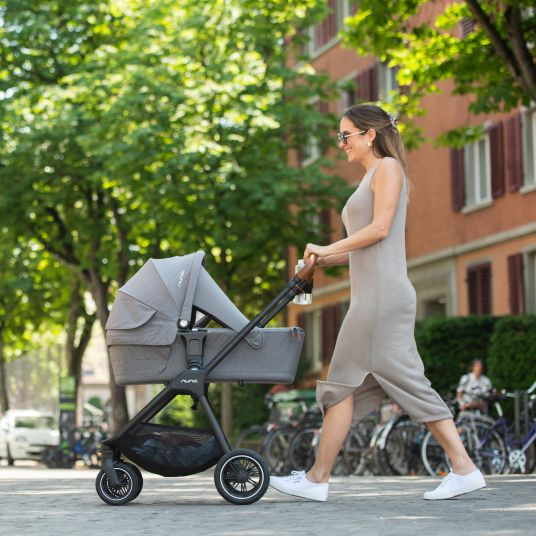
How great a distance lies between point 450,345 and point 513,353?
6.95 feet

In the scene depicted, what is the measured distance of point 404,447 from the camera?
1939 cm

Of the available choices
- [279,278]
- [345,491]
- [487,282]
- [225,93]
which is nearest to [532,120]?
[487,282]

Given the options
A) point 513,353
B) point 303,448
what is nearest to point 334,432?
point 303,448

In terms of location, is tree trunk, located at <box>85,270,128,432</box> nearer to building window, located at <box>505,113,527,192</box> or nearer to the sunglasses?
building window, located at <box>505,113,527,192</box>

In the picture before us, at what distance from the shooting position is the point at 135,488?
882 cm

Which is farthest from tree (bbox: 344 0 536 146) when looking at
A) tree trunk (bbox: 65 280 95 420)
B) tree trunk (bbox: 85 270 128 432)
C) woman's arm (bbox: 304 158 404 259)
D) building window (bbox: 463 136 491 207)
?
tree trunk (bbox: 65 280 95 420)

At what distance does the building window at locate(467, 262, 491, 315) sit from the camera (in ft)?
102

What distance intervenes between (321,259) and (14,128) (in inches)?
983

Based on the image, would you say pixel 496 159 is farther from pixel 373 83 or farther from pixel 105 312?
pixel 105 312

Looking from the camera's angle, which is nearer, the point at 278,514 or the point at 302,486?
the point at 278,514

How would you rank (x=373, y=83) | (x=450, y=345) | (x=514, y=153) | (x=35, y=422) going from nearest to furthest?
(x=450, y=345)
(x=514, y=153)
(x=373, y=83)
(x=35, y=422)

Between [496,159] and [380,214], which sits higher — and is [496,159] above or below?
above

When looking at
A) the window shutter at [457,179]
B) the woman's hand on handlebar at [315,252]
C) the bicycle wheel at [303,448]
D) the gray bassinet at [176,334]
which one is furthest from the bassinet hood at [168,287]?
the window shutter at [457,179]

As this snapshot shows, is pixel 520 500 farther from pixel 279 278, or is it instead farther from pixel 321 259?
pixel 279 278
